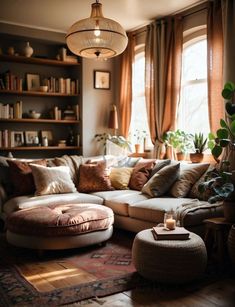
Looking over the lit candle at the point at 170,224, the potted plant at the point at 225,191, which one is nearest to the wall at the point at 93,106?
the potted plant at the point at 225,191

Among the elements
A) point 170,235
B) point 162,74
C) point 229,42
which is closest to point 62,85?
point 162,74

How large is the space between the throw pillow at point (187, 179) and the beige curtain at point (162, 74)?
3.36ft

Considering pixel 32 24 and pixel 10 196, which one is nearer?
pixel 10 196

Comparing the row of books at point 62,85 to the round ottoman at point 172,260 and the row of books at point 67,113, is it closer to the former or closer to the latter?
the row of books at point 67,113

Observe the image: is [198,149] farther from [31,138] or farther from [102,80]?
[31,138]

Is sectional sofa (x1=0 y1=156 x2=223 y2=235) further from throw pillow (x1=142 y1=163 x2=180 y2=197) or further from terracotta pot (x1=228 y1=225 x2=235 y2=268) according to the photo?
terracotta pot (x1=228 y1=225 x2=235 y2=268)

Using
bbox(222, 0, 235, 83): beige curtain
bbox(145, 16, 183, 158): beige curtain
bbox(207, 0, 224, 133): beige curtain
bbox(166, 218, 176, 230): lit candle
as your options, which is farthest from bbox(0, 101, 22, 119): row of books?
bbox(166, 218, 176, 230): lit candle

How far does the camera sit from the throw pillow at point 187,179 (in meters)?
4.08

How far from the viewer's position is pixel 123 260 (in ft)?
11.1

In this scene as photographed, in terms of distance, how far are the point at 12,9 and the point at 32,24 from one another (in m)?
0.68

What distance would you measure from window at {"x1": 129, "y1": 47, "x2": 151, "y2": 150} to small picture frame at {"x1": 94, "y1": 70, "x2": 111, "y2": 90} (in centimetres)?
49

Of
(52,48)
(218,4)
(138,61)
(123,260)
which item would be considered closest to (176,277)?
(123,260)

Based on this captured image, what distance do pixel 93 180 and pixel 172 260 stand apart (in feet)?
7.47

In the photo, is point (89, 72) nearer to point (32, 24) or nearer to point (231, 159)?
point (32, 24)
